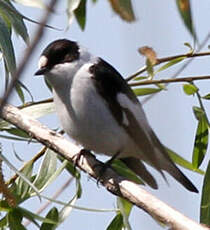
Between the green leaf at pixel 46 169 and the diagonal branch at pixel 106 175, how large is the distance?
9cm

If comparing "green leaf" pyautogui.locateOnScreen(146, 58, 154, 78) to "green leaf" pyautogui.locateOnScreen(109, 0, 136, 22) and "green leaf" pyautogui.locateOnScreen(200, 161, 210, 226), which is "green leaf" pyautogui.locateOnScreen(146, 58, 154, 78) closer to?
"green leaf" pyautogui.locateOnScreen(200, 161, 210, 226)

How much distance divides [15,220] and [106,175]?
1.05 ft

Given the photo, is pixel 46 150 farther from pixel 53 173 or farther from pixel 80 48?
pixel 80 48

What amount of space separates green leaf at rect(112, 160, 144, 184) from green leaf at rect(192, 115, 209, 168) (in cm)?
22

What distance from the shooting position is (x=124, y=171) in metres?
2.20

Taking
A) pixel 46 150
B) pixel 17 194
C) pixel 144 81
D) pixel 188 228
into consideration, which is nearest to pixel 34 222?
pixel 17 194

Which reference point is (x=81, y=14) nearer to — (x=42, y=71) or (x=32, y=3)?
(x=32, y=3)

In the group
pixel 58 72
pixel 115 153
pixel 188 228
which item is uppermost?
pixel 58 72

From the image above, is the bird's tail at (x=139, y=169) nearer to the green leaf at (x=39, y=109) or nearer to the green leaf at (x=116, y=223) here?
the green leaf at (x=116, y=223)

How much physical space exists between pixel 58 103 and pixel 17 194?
410 mm

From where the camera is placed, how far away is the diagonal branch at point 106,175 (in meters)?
1.35

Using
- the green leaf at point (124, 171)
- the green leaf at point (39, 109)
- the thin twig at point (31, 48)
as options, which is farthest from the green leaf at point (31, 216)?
the thin twig at point (31, 48)

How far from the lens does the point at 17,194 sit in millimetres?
1952

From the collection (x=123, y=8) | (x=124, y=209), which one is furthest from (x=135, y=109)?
(x=123, y=8)
